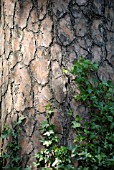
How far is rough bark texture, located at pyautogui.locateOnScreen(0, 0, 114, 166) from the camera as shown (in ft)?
7.07

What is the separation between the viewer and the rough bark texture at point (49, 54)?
216 cm

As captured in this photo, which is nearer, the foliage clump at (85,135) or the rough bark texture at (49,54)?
the foliage clump at (85,135)

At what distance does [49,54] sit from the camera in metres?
2.20

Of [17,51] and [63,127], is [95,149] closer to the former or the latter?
[63,127]

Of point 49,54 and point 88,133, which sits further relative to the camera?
point 49,54

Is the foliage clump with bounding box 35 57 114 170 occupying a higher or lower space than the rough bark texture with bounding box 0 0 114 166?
lower

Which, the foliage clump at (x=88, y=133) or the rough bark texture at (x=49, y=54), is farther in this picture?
the rough bark texture at (x=49, y=54)

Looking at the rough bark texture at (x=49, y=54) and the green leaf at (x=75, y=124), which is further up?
the rough bark texture at (x=49, y=54)

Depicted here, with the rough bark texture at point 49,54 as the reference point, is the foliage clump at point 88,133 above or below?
below

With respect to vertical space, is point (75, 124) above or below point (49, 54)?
below

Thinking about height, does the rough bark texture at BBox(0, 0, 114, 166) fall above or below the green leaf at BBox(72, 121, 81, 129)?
above

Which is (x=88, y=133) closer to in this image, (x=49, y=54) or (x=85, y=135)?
(x=85, y=135)

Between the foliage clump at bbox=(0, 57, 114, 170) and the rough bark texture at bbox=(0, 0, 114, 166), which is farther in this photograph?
the rough bark texture at bbox=(0, 0, 114, 166)

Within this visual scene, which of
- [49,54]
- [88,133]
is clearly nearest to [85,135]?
[88,133]
